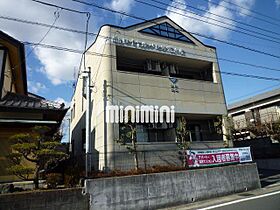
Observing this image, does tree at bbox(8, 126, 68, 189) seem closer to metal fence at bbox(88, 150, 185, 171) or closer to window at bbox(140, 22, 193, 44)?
metal fence at bbox(88, 150, 185, 171)

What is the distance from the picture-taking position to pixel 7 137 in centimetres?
924

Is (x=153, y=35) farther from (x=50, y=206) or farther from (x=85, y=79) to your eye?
(x=50, y=206)

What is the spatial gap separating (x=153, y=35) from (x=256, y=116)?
18503mm

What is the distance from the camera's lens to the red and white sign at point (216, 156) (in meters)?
9.89

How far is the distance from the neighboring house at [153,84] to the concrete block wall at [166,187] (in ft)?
7.49

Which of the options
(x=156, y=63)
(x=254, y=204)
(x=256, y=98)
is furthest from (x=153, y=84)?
(x=256, y=98)

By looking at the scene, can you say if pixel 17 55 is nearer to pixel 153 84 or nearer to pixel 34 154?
pixel 34 154

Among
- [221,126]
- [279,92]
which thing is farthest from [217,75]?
[279,92]

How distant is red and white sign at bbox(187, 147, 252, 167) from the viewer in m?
9.89

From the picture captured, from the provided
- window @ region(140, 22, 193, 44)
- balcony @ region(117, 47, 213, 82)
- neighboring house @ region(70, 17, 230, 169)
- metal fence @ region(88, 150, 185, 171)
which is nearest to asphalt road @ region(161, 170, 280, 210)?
metal fence @ region(88, 150, 185, 171)

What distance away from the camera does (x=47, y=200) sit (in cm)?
677

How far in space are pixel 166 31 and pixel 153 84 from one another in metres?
4.82

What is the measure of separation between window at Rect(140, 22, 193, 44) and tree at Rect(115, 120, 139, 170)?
6833mm

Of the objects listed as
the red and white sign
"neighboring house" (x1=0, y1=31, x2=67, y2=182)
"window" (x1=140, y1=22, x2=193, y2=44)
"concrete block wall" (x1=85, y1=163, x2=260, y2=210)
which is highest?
"window" (x1=140, y1=22, x2=193, y2=44)
